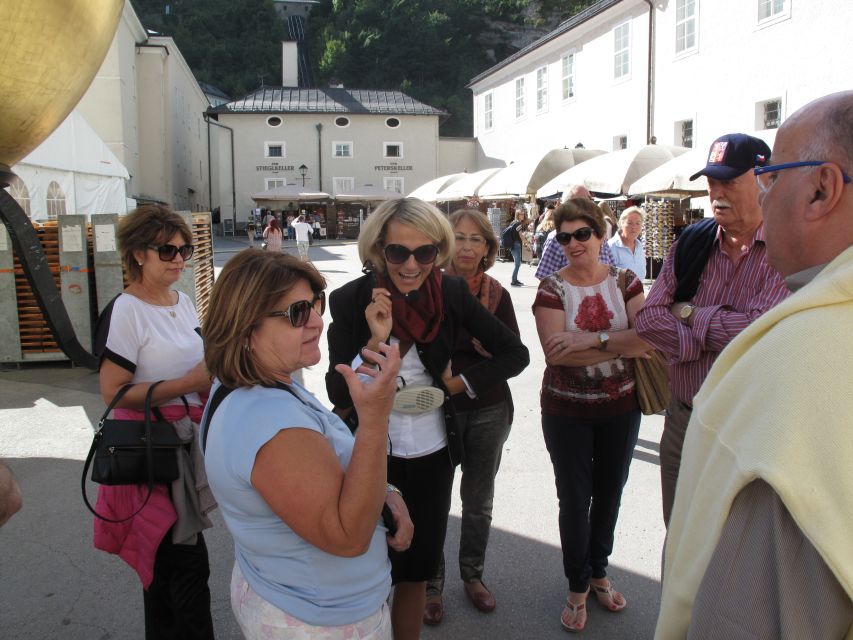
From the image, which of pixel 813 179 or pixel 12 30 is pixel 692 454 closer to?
pixel 813 179

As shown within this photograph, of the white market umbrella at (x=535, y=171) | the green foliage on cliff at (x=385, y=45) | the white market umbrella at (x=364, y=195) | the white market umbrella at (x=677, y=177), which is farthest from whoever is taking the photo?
the green foliage on cliff at (x=385, y=45)

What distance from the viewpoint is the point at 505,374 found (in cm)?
276

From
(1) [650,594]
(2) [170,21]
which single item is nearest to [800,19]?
(1) [650,594]

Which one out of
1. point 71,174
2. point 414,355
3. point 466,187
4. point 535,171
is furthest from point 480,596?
point 466,187

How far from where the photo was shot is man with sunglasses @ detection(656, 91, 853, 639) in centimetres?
94

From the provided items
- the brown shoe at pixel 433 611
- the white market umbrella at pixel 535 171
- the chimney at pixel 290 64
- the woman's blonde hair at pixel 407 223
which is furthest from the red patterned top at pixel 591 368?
the chimney at pixel 290 64

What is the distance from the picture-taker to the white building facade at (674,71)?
16.3 m

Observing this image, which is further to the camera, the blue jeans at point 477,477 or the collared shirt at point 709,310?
the blue jeans at point 477,477

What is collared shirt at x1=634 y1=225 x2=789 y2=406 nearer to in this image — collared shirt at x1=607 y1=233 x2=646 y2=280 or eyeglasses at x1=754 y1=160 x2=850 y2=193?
eyeglasses at x1=754 y1=160 x2=850 y2=193

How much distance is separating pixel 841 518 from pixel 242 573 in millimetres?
1439

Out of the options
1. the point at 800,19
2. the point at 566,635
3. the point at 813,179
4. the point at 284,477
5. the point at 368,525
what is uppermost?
the point at 800,19

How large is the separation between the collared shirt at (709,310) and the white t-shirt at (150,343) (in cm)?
179

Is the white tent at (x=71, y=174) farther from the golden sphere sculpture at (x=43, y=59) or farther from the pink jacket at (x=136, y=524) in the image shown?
the golden sphere sculpture at (x=43, y=59)

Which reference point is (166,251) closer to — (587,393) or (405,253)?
(405,253)
